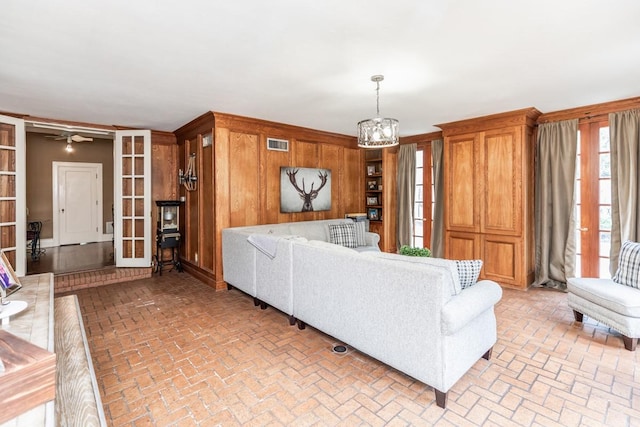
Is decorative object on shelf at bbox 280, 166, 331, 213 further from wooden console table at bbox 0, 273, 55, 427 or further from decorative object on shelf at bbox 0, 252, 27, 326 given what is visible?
decorative object on shelf at bbox 0, 252, 27, 326

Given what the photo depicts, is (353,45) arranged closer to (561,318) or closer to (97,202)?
(561,318)

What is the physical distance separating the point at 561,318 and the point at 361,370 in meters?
2.54

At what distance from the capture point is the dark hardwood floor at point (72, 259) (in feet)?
17.3

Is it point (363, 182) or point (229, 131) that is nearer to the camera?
point (229, 131)

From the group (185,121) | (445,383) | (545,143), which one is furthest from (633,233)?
(185,121)

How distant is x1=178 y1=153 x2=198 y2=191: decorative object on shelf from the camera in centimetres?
525

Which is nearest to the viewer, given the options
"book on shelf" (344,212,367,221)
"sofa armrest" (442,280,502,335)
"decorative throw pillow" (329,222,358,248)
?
"sofa armrest" (442,280,502,335)

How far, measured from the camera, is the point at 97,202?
Answer: 7949 mm

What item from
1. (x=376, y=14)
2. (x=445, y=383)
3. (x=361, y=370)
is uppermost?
(x=376, y=14)

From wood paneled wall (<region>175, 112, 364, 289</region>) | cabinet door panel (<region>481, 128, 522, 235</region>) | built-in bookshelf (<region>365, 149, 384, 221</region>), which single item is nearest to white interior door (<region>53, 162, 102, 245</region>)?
wood paneled wall (<region>175, 112, 364, 289</region>)

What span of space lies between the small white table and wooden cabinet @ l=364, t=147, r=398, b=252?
5705 mm

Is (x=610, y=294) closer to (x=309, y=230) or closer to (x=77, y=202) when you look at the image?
(x=309, y=230)

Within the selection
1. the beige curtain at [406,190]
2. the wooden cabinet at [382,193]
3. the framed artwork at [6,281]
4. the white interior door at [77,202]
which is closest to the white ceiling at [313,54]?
the framed artwork at [6,281]

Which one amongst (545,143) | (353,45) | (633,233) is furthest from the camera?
(545,143)
